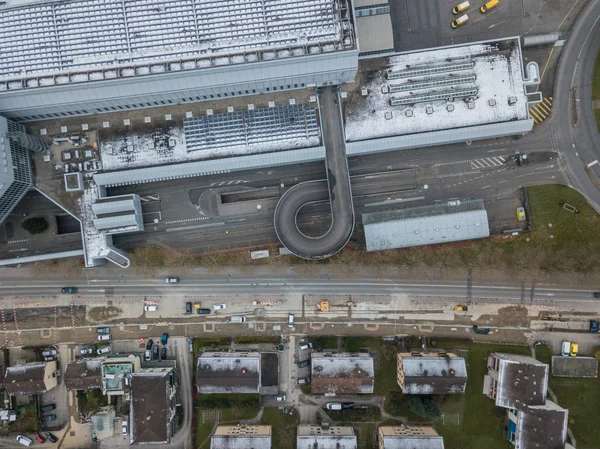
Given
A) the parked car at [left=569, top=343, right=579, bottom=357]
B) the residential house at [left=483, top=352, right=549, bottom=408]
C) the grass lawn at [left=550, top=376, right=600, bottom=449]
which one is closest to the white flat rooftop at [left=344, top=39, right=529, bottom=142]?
the parked car at [left=569, top=343, right=579, bottom=357]

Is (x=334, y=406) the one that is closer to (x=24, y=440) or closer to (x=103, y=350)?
(x=103, y=350)

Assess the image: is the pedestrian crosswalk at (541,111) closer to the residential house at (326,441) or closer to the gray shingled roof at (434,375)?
the gray shingled roof at (434,375)

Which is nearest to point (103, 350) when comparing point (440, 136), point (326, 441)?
point (326, 441)


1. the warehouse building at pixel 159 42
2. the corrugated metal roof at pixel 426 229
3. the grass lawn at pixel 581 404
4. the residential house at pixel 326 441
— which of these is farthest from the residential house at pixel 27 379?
the grass lawn at pixel 581 404

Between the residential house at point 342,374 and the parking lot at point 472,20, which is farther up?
the parking lot at point 472,20

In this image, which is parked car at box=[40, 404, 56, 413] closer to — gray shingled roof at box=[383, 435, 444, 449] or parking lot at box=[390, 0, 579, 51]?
gray shingled roof at box=[383, 435, 444, 449]
